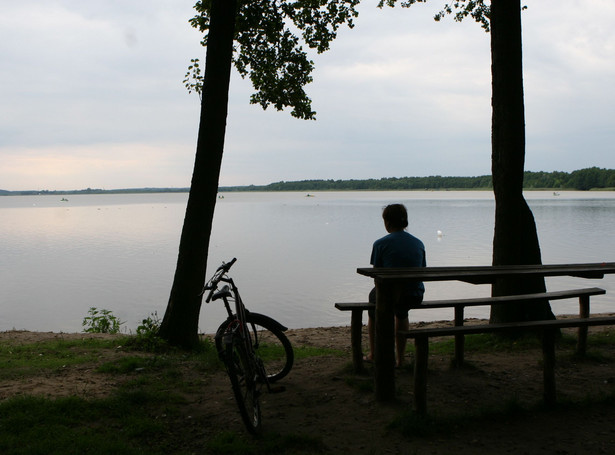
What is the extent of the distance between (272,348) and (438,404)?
2931 millimetres

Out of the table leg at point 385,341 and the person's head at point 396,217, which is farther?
the person's head at point 396,217

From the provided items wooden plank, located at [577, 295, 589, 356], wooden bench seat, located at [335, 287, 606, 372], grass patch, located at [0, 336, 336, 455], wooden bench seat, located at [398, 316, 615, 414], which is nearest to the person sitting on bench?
wooden bench seat, located at [335, 287, 606, 372]

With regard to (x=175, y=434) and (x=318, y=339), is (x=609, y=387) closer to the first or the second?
(x=175, y=434)

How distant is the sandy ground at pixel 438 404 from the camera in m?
4.00

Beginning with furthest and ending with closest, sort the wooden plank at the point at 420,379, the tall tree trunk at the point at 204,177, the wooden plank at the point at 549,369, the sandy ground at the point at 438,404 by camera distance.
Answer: the tall tree trunk at the point at 204,177, the wooden plank at the point at 549,369, the wooden plank at the point at 420,379, the sandy ground at the point at 438,404

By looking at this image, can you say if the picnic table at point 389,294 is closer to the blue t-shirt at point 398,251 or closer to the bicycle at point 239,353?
the blue t-shirt at point 398,251

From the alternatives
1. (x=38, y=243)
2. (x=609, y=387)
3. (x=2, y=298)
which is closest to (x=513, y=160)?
(x=609, y=387)

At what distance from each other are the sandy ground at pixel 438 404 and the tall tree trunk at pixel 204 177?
1.05 metres

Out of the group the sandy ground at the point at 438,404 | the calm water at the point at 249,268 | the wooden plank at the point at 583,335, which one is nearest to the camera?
the sandy ground at the point at 438,404

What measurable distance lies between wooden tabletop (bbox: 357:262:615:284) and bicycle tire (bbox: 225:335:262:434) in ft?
4.00

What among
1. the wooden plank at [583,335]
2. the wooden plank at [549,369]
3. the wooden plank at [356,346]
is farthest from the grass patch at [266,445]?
the wooden plank at [583,335]

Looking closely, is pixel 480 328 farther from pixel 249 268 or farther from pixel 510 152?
pixel 249 268

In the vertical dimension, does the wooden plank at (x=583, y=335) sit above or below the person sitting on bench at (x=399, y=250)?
below

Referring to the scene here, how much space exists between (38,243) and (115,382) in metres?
27.9
